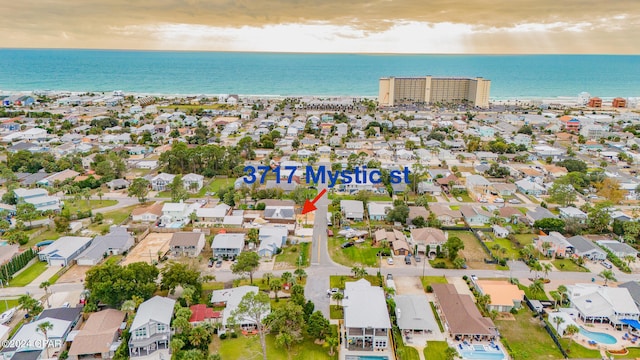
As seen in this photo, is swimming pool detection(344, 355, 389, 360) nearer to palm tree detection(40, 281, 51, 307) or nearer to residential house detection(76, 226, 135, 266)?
palm tree detection(40, 281, 51, 307)

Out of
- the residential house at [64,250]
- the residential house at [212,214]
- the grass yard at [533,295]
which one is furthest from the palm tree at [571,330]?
the residential house at [64,250]

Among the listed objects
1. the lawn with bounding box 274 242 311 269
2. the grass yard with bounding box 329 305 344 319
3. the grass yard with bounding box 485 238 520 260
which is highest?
the grass yard with bounding box 485 238 520 260

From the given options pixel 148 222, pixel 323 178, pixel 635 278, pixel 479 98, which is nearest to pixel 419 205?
pixel 323 178

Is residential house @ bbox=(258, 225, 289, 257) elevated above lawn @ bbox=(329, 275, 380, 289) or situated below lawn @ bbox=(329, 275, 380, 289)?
above

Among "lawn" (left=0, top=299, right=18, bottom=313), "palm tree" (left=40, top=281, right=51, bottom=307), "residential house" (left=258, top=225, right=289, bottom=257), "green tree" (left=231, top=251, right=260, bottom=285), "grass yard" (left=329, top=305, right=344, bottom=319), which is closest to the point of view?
"grass yard" (left=329, top=305, right=344, bottom=319)

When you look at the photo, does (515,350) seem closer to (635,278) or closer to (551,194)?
(635,278)

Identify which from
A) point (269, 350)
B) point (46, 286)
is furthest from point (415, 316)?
point (46, 286)

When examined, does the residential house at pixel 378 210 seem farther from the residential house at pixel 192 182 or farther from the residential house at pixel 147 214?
the residential house at pixel 147 214

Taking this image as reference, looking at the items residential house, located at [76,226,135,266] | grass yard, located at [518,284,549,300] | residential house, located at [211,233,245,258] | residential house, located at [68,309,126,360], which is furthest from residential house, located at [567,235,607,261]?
residential house, located at [76,226,135,266]
